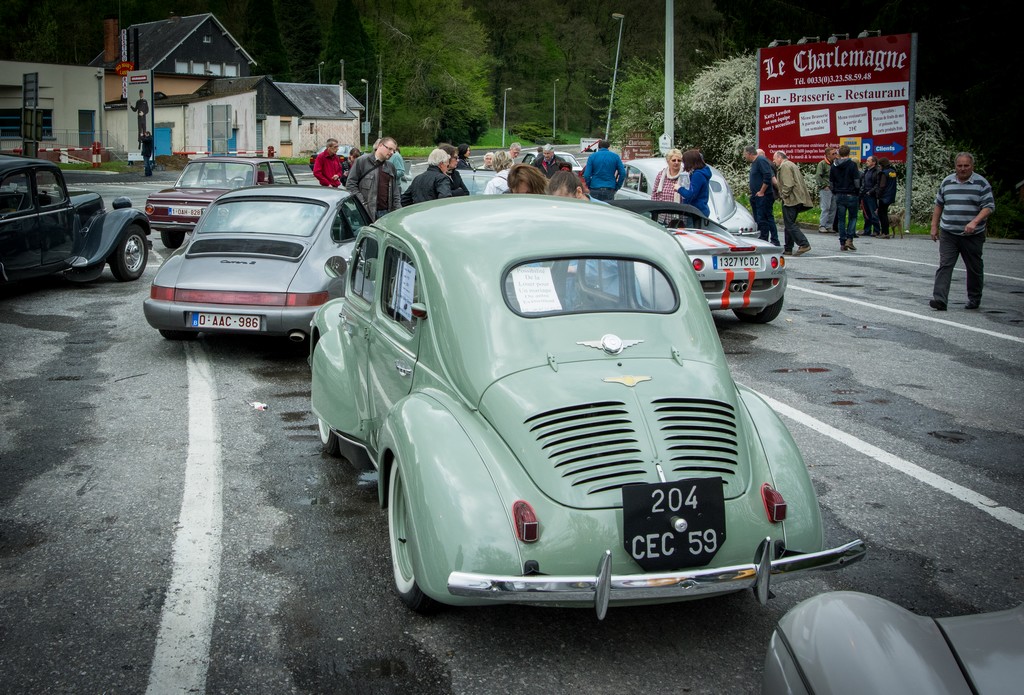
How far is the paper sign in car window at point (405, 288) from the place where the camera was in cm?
500

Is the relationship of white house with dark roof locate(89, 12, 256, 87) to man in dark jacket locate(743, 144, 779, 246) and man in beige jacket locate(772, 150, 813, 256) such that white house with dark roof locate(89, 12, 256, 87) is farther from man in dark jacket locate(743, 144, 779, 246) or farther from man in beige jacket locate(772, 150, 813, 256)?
man in dark jacket locate(743, 144, 779, 246)

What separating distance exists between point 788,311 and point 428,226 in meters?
8.31

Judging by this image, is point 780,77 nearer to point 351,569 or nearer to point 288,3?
point 351,569

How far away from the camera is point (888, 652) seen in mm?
2420

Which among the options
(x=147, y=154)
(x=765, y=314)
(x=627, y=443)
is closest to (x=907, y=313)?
(x=765, y=314)

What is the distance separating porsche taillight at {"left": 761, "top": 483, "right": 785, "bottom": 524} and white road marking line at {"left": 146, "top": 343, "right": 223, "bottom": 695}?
224cm

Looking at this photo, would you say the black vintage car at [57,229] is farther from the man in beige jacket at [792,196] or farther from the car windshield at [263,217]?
the man in beige jacket at [792,196]

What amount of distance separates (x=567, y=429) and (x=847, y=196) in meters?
17.1

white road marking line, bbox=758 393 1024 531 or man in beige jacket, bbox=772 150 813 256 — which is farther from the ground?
man in beige jacket, bbox=772 150 813 256

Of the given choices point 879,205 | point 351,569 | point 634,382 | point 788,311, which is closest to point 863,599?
point 634,382

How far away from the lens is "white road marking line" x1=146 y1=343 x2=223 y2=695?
3789mm

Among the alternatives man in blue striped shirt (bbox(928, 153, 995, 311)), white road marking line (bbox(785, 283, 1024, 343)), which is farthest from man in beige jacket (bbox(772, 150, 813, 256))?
man in blue striped shirt (bbox(928, 153, 995, 311))

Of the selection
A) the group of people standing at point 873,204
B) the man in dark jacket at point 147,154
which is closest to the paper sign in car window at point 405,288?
the group of people standing at point 873,204

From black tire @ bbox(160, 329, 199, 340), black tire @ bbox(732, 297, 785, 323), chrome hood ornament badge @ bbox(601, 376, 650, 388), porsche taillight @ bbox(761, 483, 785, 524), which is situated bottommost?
black tire @ bbox(160, 329, 199, 340)
